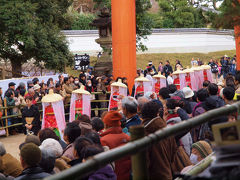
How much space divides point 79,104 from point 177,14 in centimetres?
3125

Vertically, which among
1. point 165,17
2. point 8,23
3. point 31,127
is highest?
point 165,17

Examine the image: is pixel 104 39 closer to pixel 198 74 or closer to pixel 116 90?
pixel 198 74

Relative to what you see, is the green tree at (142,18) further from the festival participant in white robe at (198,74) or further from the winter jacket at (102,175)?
the winter jacket at (102,175)

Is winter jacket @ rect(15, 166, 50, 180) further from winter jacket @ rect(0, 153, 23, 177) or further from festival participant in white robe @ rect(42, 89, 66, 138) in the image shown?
festival participant in white robe @ rect(42, 89, 66, 138)

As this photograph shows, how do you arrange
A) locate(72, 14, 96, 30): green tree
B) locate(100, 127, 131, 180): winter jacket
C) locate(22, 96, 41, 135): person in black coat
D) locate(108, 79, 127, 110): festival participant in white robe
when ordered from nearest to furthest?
locate(100, 127, 131, 180): winter jacket, locate(22, 96, 41, 135): person in black coat, locate(108, 79, 127, 110): festival participant in white robe, locate(72, 14, 96, 30): green tree

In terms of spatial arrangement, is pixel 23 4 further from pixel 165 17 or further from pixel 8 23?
pixel 165 17

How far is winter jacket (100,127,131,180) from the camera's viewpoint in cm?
398

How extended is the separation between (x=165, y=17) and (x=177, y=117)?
36774 millimetres

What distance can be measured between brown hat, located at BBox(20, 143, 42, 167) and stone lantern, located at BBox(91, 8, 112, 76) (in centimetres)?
1550

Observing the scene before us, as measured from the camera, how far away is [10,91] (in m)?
11.9

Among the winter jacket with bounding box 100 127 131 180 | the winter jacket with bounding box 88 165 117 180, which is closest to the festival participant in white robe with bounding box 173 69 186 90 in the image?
the winter jacket with bounding box 100 127 131 180

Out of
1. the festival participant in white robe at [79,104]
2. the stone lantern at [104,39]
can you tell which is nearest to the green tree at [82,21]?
the stone lantern at [104,39]

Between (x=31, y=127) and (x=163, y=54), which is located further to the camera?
(x=163, y=54)

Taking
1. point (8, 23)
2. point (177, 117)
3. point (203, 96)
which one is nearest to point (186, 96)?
point (203, 96)
